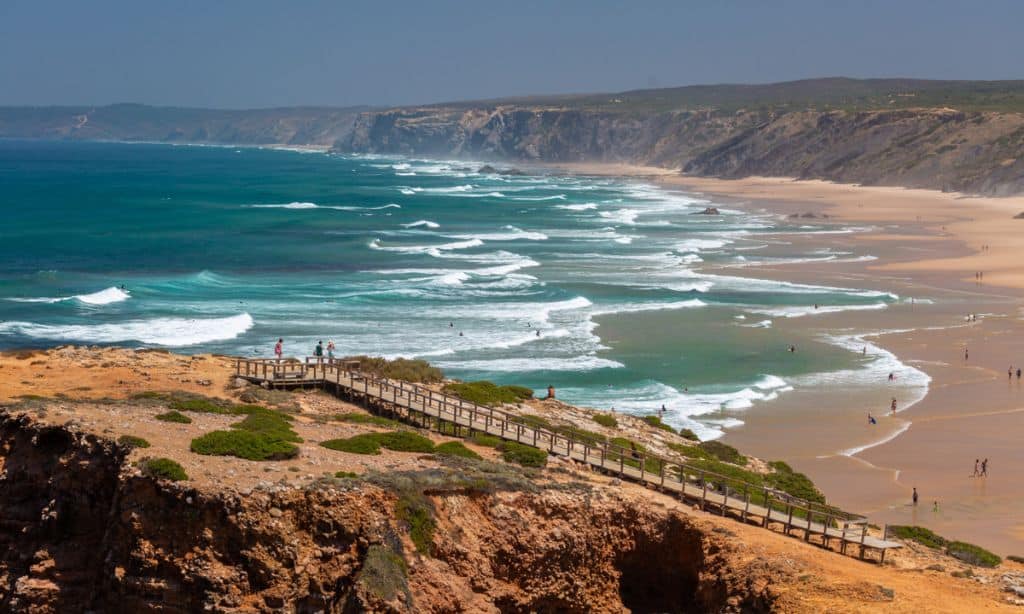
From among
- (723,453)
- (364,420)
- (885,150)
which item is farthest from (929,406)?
(885,150)

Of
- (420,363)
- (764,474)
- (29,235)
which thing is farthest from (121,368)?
(29,235)

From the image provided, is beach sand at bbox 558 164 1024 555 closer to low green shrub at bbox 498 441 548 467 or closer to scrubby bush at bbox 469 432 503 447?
scrubby bush at bbox 469 432 503 447

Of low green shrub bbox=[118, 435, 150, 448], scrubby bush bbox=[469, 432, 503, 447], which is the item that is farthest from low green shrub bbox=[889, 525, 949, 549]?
low green shrub bbox=[118, 435, 150, 448]

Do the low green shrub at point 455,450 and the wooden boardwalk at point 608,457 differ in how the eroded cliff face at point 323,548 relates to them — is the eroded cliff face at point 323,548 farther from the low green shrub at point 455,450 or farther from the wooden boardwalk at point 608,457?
the low green shrub at point 455,450

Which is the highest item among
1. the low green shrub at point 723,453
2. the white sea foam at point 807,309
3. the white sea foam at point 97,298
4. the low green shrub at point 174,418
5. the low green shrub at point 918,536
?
the low green shrub at point 174,418

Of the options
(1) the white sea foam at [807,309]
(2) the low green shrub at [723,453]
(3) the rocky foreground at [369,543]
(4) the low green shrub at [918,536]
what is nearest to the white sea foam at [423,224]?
(1) the white sea foam at [807,309]

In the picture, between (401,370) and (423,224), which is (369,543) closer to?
(401,370)

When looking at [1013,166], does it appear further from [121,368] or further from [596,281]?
[121,368]
